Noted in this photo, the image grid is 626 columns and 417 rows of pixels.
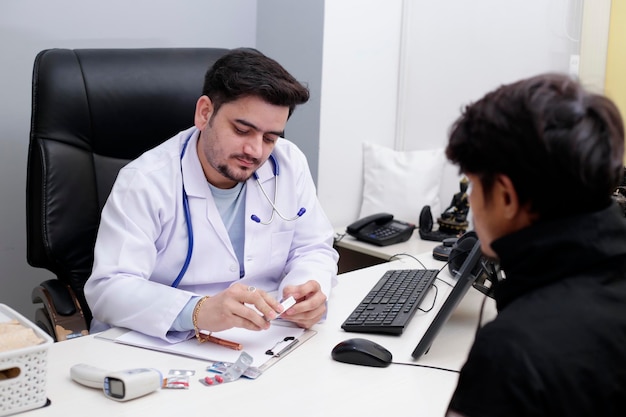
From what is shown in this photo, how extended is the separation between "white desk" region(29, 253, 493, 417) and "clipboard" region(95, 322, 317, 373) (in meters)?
0.02

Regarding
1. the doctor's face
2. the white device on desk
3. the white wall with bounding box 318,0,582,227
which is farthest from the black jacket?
the white wall with bounding box 318,0,582,227

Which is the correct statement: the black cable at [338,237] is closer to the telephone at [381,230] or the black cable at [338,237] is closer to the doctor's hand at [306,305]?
the telephone at [381,230]

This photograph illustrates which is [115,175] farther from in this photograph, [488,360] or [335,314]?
[488,360]

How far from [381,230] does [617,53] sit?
1008mm

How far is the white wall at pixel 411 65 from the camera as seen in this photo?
2564 mm

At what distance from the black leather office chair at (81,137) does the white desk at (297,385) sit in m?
0.34

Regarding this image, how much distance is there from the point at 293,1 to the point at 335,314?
150cm

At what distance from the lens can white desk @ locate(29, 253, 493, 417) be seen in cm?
112

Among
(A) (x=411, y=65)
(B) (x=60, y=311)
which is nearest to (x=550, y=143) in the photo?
(B) (x=60, y=311)

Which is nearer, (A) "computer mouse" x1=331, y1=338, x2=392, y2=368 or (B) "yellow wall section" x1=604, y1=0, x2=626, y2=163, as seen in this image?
(A) "computer mouse" x1=331, y1=338, x2=392, y2=368

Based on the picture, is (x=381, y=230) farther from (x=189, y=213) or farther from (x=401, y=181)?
(x=189, y=213)

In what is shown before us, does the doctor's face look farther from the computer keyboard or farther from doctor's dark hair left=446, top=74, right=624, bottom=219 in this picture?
doctor's dark hair left=446, top=74, right=624, bottom=219

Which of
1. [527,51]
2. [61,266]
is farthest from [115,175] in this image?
[527,51]

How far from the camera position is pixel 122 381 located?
112cm
